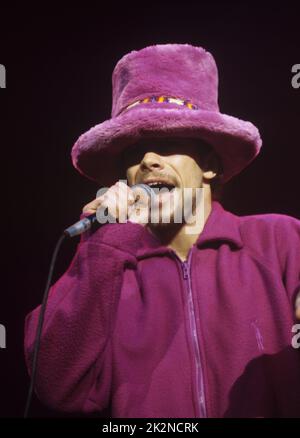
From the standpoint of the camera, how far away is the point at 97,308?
1.27m

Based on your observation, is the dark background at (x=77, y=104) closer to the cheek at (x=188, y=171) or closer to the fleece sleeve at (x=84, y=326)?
the cheek at (x=188, y=171)

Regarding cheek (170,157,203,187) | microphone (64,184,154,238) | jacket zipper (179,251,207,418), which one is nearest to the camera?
microphone (64,184,154,238)

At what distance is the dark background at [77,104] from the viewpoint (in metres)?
Result: 1.77

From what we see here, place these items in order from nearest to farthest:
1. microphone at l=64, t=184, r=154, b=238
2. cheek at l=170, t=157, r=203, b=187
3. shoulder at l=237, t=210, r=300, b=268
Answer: microphone at l=64, t=184, r=154, b=238 < shoulder at l=237, t=210, r=300, b=268 < cheek at l=170, t=157, r=203, b=187

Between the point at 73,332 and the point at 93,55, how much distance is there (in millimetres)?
1183

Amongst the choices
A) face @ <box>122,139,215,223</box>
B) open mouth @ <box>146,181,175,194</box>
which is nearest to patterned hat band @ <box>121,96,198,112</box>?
face @ <box>122,139,215,223</box>

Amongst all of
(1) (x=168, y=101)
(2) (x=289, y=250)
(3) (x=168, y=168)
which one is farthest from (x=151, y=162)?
(2) (x=289, y=250)

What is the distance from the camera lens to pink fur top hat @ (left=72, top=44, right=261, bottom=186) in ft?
4.43

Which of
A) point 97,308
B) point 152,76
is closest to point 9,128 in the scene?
point 152,76

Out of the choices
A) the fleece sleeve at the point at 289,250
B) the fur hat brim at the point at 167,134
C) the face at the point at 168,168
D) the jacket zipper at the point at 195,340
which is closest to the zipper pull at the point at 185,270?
the jacket zipper at the point at 195,340

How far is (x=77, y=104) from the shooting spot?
6.46ft

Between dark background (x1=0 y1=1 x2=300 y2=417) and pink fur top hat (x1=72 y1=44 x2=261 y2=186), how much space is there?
1.12 ft

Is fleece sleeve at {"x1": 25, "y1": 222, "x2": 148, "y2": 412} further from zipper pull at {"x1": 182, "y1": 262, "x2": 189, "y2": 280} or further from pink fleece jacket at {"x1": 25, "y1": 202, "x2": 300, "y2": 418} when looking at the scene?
zipper pull at {"x1": 182, "y1": 262, "x2": 189, "y2": 280}

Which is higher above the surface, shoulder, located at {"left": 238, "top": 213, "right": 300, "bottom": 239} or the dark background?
the dark background
